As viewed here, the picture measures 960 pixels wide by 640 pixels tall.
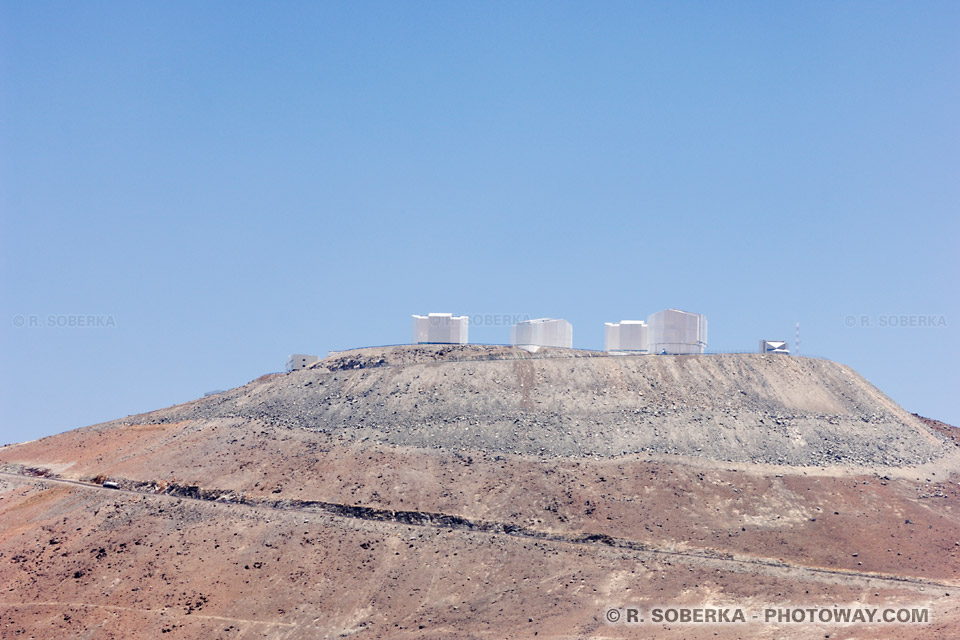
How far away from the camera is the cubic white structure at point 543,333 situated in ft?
194

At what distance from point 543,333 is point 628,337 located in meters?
6.31

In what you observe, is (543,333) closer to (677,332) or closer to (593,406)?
(677,332)

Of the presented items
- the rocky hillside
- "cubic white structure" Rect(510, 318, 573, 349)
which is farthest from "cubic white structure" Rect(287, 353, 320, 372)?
"cubic white structure" Rect(510, 318, 573, 349)

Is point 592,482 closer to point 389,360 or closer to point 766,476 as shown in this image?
point 766,476

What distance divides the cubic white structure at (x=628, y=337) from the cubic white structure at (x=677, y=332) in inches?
83.8

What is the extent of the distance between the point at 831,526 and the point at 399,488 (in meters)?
21.6

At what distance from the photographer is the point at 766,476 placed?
43344mm

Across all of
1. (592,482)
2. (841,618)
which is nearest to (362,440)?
(592,482)

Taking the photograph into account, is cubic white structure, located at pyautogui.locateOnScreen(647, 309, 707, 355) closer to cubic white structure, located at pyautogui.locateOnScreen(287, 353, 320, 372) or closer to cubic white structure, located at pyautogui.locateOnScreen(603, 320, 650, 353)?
cubic white structure, located at pyautogui.locateOnScreen(603, 320, 650, 353)

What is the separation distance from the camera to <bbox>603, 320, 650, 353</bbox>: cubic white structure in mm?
59438

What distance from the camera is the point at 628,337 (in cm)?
5966

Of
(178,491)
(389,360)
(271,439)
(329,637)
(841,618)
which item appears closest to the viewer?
(841,618)

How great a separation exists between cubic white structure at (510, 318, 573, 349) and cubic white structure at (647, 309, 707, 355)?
6.72 m

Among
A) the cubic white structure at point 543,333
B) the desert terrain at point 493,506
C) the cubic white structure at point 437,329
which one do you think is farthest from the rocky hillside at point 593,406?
the cubic white structure at point 437,329
